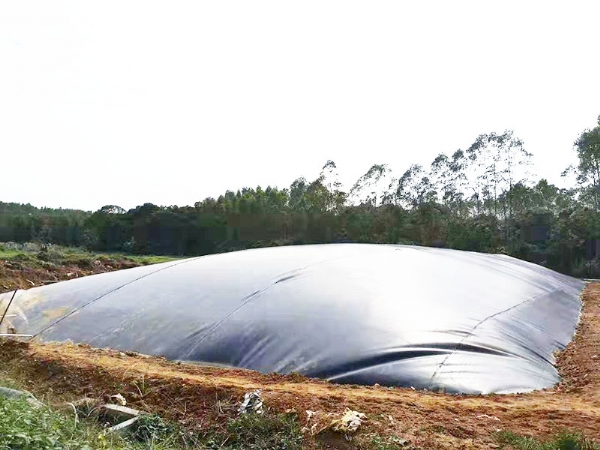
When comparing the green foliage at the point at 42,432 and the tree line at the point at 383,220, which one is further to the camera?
the tree line at the point at 383,220

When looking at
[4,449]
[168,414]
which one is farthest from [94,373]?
[4,449]

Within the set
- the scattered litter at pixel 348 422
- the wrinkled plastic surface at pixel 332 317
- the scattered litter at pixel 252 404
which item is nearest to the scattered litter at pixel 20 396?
the scattered litter at pixel 252 404

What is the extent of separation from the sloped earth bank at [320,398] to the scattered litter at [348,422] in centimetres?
5

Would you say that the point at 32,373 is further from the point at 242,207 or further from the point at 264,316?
the point at 242,207

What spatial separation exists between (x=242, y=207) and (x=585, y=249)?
18.5 metres

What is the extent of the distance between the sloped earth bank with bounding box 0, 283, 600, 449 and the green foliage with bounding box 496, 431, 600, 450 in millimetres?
109

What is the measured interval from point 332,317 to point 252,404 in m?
1.93

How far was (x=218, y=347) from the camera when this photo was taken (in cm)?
598

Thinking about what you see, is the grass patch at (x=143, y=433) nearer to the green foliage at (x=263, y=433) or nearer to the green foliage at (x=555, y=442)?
the green foliage at (x=263, y=433)

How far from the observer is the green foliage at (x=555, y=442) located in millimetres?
3418

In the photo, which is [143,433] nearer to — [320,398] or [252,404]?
[252,404]

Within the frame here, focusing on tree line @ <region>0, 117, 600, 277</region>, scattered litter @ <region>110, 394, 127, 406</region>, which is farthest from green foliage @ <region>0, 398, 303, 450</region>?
tree line @ <region>0, 117, 600, 277</region>

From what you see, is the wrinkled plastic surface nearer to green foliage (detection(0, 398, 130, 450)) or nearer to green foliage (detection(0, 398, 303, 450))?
green foliage (detection(0, 398, 303, 450))

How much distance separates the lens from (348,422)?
376 cm
